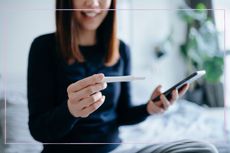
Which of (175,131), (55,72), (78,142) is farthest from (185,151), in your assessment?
(55,72)

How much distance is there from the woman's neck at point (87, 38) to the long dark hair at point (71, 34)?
0.04 ft

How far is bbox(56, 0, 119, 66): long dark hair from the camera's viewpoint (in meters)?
0.89

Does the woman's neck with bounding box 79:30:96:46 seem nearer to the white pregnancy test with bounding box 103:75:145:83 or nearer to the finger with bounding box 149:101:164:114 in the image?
the white pregnancy test with bounding box 103:75:145:83

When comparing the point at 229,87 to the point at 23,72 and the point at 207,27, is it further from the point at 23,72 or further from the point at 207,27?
the point at 23,72

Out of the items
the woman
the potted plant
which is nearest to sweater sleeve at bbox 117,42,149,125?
the woman

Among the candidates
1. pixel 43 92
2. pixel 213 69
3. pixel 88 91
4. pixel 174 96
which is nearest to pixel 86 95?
pixel 88 91

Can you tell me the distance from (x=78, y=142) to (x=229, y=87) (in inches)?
16.0

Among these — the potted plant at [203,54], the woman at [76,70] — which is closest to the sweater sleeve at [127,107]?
the woman at [76,70]

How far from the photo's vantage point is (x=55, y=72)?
0.89 metres

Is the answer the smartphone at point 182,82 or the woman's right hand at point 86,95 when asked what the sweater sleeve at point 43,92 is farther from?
the smartphone at point 182,82

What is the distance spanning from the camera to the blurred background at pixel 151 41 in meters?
0.89

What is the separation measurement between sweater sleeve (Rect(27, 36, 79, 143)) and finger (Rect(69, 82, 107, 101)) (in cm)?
4

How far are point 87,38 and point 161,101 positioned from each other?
0.80ft

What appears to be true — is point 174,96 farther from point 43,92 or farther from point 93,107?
point 43,92
